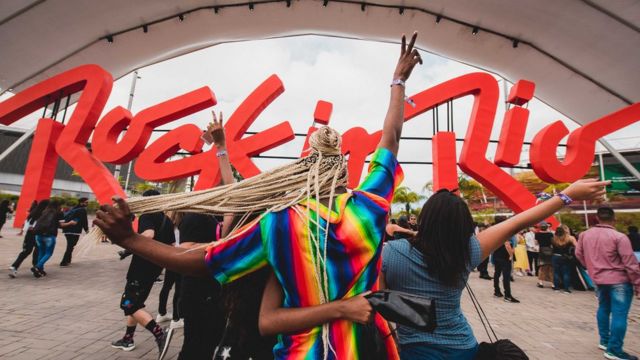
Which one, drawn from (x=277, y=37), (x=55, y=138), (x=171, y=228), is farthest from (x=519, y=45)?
(x=55, y=138)

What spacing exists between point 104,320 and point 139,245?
15.1ft

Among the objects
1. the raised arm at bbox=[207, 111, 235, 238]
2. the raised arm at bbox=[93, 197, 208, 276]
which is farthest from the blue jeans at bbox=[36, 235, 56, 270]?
the raised arm at bbox=[93, 197, 208, 276]

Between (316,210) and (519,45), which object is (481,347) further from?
(519,45)

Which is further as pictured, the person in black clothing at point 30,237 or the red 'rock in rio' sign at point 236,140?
the person in black clothing at point 30,237

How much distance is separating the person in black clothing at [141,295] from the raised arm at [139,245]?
2.57 meters

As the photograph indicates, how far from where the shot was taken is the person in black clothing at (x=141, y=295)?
335cm

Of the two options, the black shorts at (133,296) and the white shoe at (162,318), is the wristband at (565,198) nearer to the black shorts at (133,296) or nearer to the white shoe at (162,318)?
the black shorts at (133,296)

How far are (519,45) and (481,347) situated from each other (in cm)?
845

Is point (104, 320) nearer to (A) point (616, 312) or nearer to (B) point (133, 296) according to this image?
(B) point (133, 296)

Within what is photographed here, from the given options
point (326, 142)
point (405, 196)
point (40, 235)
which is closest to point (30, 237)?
point (40, 235)

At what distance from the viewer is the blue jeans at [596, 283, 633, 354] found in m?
Result: 3.74

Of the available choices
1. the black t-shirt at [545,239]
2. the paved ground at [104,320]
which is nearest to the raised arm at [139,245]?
the paved ground at [104,320]

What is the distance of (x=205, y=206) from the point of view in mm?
1133

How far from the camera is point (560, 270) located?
26.2ft
